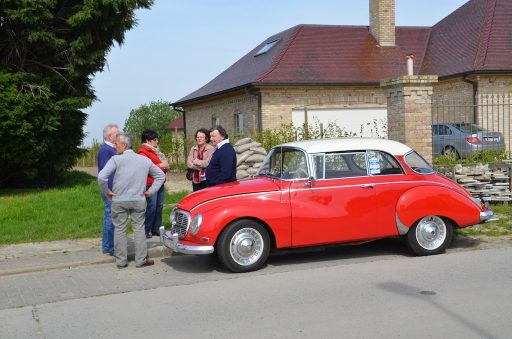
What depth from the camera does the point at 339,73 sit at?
25297 millimetres

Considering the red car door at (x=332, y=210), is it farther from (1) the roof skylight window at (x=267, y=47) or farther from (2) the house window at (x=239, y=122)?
(1) the roof skylight window at (x=267, y=47)

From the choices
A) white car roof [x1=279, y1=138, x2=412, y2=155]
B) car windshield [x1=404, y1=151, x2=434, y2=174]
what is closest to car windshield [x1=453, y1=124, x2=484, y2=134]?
car windshield [x1=404, y1=151, x2=434, y2=174]

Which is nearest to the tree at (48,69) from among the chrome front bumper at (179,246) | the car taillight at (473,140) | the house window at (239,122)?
the chrome front bumper at (179,246)

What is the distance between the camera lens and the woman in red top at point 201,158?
32.3 ft

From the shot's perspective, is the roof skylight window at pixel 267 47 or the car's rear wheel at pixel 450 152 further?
the roof skylight window at pixel 267 47

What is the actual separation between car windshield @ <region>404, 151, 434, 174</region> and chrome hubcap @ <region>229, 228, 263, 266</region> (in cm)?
238

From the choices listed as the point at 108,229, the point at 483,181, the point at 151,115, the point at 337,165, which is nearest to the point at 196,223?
the point at 108,229

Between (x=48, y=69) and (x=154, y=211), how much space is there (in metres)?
8.28

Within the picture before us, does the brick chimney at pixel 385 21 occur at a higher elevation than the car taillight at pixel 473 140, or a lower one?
higher

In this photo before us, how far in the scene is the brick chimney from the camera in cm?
2773

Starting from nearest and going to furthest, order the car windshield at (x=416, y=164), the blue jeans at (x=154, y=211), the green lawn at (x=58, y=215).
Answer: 1. the car windshield at (x=416, y=164)
2. the blue jeans at (x=154, y=211)
3. the green lawn at (x=58, y=215)

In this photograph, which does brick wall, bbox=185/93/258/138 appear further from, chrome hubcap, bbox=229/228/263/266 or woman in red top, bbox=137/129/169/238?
chrome hubcap, bbox=229/228/263/266

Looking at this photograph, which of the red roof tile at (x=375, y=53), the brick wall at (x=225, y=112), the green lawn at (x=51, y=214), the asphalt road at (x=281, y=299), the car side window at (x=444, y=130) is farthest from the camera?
the brick wall at (x=225, y=112)

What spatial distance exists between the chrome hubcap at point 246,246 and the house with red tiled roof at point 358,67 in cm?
1496
